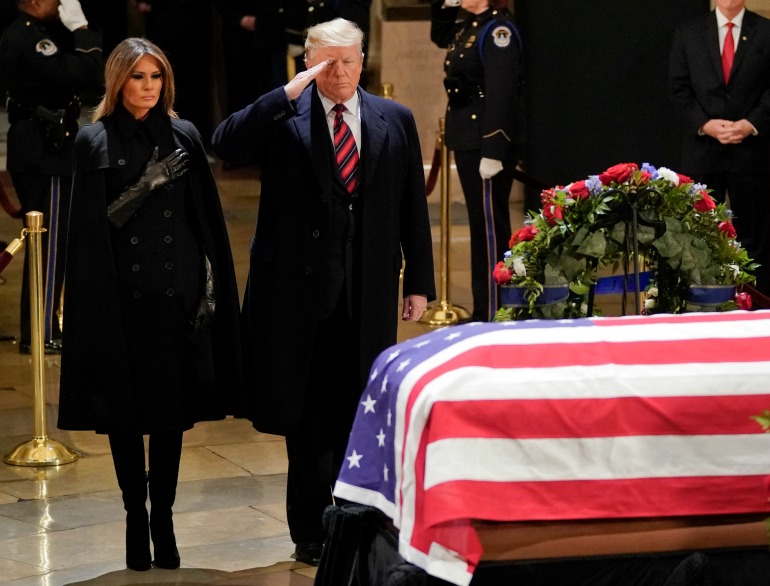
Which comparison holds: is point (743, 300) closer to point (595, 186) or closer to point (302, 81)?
point (595, 186)

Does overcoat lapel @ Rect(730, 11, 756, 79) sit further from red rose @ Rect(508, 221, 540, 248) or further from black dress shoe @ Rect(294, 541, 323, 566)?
black dress shoe @ Rect(294, 541, 323, 566)

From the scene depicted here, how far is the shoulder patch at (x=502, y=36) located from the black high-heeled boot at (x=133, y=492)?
3905 millimetres

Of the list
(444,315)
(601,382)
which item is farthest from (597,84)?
(601,382)

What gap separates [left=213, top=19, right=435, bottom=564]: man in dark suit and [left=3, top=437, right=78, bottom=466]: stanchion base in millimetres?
1686

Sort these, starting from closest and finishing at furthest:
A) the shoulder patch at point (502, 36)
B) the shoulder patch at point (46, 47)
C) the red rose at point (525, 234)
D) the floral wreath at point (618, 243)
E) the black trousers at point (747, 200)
Result: the floral wreath at point (618, 243) → the red rose at point (525, 234) → the shoulder patch at point (46, 47) → the shoulder patch at point (502, 36) → the black trousers at point (747, 200)

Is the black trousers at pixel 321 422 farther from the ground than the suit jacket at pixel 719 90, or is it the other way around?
the suit jacket at pixel 719 90

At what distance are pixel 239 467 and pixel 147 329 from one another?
163 cm

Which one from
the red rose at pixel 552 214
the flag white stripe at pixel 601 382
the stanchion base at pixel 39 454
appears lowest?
the stanchion base at pixel 39 454

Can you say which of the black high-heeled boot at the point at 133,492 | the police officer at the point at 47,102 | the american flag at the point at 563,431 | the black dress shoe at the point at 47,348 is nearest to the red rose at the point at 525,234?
the american flag at the point at 563,431

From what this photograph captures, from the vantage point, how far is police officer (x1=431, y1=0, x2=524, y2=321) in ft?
27.2

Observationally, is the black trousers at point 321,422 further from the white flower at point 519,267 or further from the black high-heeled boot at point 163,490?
the white flower at point 519,267

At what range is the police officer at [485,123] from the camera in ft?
27.2

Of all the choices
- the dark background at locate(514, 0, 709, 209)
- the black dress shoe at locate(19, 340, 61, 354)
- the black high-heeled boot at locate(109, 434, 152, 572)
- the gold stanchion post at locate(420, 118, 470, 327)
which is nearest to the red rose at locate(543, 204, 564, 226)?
the black high-heeled boot at locate(109, 434, 152, 572)

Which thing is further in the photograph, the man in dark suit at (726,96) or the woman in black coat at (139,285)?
the man in dark suit at (726,96)
